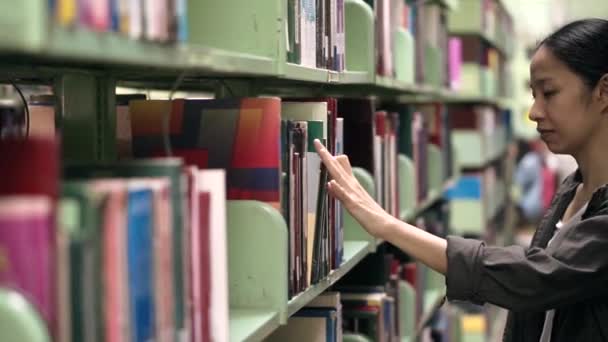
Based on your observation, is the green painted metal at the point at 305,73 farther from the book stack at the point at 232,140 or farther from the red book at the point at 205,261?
the red book at the point at 205,261

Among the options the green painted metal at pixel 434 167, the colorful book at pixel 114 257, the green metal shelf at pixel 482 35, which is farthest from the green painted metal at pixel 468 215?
the colorful book at pixel 114 257

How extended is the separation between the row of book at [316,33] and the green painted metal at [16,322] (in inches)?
38.3

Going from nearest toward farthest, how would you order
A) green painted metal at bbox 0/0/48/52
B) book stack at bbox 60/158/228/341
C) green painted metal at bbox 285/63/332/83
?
1. green painted metal at bbox 0/0/48/52
2. book stack at bbox 60/158/228/341
3. green painted metal at bbox 285/63/332/83

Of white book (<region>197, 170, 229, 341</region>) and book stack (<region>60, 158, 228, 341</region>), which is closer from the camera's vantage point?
book stack (<region>60, 158, 228, 341</region>)

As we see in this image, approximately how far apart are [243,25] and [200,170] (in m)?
0.37

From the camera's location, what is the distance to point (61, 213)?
91cm

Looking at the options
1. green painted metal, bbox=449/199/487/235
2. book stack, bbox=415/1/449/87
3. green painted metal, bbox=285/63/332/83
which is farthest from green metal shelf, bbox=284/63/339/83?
green painted metal, bbox=449/199/487/235

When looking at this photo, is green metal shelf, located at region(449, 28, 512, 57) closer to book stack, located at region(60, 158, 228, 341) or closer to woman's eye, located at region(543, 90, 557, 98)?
woman's eye, located at region(543, 90, 557, 98)

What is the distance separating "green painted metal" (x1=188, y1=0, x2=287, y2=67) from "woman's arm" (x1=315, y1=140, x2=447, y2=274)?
339 mm

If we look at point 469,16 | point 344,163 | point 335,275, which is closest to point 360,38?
point 344,163

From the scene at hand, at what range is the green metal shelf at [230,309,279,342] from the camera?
4.60ft

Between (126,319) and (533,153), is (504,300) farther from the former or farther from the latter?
(533,153)

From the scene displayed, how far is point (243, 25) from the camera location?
5.36 feet

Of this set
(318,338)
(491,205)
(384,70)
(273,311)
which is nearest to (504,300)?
(318,338)
